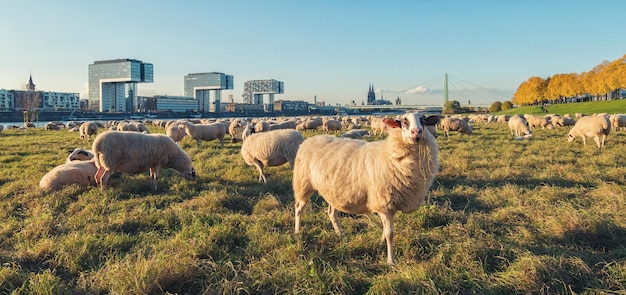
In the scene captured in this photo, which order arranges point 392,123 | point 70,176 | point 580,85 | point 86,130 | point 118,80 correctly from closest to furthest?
point 392,123 → point 70,176 → point 86,130 → point 580,85 → point 118,80

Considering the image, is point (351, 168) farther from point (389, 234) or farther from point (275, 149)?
point (275, 149)

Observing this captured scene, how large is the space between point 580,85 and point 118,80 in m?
158

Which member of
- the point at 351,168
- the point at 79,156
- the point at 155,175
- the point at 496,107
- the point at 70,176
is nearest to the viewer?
the point at 351,168

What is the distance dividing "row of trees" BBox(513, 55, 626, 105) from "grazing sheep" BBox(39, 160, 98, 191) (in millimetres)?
74640

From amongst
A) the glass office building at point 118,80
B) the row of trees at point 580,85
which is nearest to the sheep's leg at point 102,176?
the row of trees at point 580,85

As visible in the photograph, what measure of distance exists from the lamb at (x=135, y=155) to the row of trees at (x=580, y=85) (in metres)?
72.8

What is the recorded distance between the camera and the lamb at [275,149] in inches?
357

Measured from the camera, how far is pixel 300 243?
4.39 metres

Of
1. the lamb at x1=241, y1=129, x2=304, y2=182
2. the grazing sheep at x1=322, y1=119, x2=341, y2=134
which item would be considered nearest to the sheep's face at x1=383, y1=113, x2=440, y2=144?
the lamb at x1=241, y1=129, x2=304, y2=182

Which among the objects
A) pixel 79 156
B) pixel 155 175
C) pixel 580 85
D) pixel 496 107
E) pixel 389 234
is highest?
pixel 580 85

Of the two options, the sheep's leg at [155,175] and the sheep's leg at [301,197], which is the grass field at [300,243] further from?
the sheep's leg at [155,175]

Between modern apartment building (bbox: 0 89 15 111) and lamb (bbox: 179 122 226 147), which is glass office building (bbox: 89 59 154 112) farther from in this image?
lamb (bbox: 179 122 226 147)

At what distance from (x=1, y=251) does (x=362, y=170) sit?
4619mm

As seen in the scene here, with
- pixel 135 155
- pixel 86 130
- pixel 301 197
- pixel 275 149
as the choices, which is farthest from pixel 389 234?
pixel 86 130
